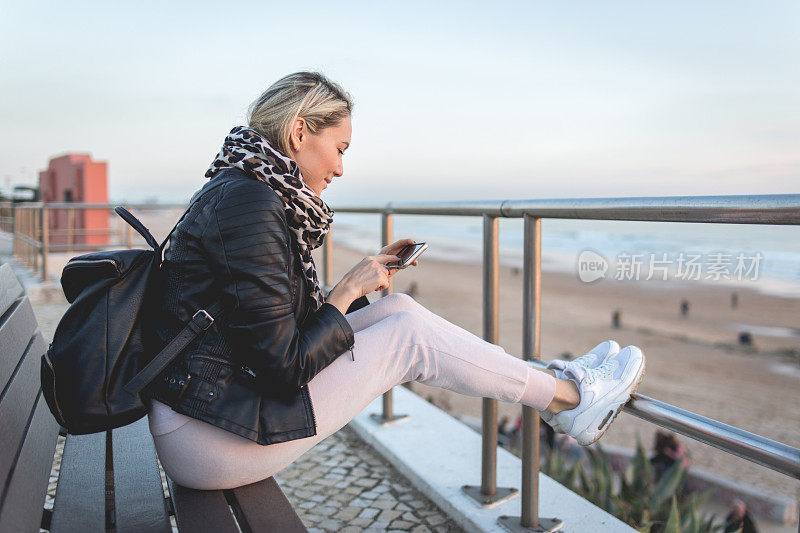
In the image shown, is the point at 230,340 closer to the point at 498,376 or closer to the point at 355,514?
the point at 498,376

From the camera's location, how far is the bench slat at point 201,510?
133 cm

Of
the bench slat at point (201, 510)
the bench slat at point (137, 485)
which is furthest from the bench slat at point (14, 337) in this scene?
the bench slat at point (201, 510)

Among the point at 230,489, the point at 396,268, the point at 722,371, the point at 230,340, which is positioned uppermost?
the point at 396,268

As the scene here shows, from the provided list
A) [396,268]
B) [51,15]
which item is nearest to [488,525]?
[396,268]

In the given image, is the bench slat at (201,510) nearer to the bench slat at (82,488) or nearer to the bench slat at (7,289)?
the bench slat at (82,488)

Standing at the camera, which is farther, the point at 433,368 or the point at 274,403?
the point at 433,368

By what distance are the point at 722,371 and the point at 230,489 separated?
45.8 ft

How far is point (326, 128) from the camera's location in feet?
5.86

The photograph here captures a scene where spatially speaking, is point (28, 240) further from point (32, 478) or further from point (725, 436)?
point (725, 436)

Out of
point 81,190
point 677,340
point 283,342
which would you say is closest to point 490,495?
point 283,342

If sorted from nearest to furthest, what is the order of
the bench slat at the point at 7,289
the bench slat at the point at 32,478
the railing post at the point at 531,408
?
the bench slat at the point at 32,478 → the bench slat at the point at 7,289 → the railing post at the point at 531,408

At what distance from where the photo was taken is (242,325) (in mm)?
1417

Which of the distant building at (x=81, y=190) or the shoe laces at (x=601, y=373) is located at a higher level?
the distant building at (x=81, y=190)

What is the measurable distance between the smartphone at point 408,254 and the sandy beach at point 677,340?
168 centimetres
